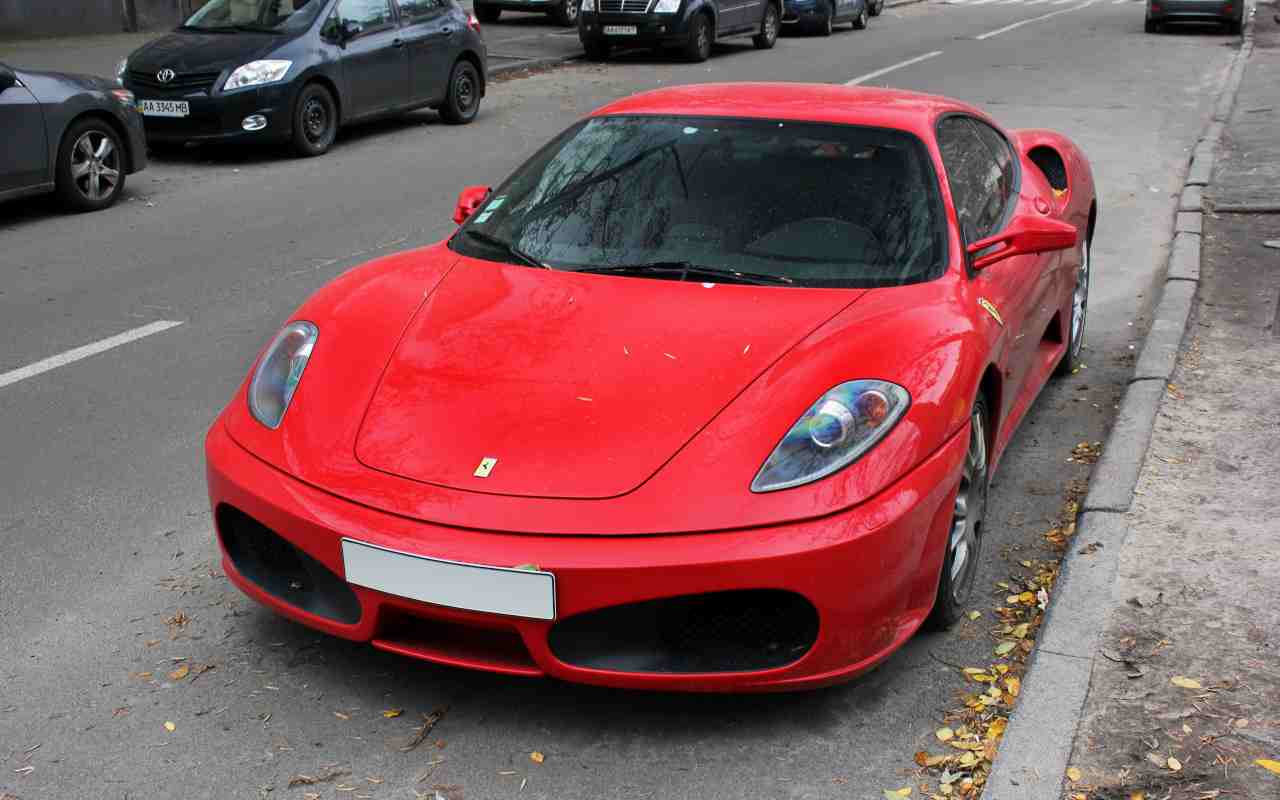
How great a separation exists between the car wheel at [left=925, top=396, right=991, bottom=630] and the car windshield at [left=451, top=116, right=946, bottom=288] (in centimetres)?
51

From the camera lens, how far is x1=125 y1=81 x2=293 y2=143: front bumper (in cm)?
1228

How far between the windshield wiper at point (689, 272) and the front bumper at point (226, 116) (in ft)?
29.1

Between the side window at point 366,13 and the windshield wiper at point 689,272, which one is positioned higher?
the side window at point 366,13

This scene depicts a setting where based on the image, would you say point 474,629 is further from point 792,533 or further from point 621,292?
point 621,292

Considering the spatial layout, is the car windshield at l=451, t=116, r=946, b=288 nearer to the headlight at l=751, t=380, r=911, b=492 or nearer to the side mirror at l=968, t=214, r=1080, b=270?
the side mirror at l=968, t=214, r=1080, b=270

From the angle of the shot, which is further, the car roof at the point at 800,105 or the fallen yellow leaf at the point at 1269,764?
the car roof at the point at 800,105

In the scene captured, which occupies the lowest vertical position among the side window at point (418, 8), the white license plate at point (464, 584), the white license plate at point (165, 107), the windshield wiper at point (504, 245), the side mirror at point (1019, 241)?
the white license plate at point (165, 107)

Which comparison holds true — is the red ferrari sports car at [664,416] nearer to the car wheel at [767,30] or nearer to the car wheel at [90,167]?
the car wheel at [90,167]

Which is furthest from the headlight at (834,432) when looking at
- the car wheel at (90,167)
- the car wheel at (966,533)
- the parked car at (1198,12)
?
the parked car at (1198,12)

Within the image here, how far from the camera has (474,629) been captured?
11.1ft

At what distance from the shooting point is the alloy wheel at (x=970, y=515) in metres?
3.91

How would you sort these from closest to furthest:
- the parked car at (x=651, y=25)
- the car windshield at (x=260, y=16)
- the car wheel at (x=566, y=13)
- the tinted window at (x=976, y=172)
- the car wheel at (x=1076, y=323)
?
the tinted window at (x=976, y=172) → the car wheel at (x=1076, y=323) → the car windshield at (x=260, y=16) → the parked car at (x=651, y=25) → the car wheel at (x=566, y=13)

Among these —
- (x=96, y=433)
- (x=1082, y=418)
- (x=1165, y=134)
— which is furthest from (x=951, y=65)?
(x=96, y=433)

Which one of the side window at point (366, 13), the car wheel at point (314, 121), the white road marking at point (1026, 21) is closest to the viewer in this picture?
the car wheel at point (314, 121)
